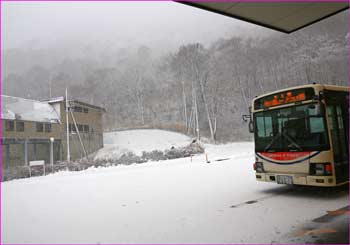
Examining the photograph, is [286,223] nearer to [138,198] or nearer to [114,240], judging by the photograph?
[114,240]

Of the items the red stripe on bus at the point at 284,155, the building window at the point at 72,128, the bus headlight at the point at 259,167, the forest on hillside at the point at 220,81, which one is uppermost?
the forest on hillside at the point at 220,81

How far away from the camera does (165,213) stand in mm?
5574

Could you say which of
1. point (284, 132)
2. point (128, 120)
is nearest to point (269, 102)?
point (284, 132)

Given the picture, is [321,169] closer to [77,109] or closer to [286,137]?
[286,137]

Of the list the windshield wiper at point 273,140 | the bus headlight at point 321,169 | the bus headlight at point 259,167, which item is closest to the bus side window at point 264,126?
the windshield wiper at point 273,140

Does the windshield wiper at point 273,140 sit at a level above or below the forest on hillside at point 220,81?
below

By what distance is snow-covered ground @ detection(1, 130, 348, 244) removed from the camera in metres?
4.27

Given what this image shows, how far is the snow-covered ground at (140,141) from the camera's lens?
3266 centimetres

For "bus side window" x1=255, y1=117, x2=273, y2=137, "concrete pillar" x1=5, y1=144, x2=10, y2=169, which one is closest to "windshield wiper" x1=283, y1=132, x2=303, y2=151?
"bus side window" x1=255, y1=117, x2=273, y2=137

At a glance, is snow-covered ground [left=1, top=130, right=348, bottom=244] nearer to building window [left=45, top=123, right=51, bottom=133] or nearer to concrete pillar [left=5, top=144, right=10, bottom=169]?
concrete pillar [left=5, top=144, right=10, bottom=169]

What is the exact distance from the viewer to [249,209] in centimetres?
563

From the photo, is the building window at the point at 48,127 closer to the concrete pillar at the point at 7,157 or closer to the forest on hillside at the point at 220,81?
the concrete pillar at the point at 7,157

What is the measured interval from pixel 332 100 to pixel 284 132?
1.36m

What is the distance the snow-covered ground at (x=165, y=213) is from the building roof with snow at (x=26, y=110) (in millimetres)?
19992
